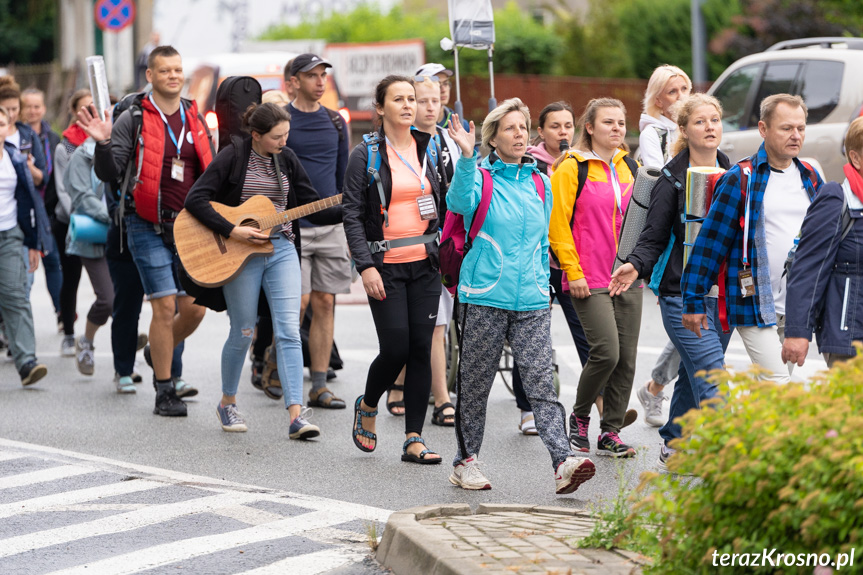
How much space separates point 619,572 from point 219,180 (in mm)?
4091

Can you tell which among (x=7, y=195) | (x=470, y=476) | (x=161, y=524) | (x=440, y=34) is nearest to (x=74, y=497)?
(x=161, y=524)

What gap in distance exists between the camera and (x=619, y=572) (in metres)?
4.38

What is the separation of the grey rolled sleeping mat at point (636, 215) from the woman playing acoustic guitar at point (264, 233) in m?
2.09

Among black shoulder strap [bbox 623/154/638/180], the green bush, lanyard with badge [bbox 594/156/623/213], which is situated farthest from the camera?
black shoulder strap [bbox 623/154/638/180]

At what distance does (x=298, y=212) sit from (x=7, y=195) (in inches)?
108

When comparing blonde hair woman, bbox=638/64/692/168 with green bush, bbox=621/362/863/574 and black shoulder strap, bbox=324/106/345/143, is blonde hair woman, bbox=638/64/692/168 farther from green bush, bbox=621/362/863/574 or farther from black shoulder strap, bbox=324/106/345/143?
green bush, bbox=621/362/863/574

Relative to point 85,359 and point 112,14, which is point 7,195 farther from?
point 112,14

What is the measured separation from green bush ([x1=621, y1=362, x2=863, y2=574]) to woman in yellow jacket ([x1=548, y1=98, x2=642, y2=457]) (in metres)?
3.09

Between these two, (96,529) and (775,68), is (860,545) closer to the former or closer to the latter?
(96,529)

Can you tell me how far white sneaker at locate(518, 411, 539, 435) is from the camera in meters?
7.82

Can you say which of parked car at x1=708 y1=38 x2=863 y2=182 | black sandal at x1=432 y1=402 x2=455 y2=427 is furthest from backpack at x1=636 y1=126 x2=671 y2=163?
parked car at x1=708 y1=38 x2=863 y2=182

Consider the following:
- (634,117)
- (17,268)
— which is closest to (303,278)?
(17,268)

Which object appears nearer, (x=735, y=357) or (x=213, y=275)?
(x=213, y=275)

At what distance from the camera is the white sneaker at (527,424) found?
7.82 meters
